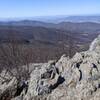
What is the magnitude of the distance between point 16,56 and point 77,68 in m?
11.1

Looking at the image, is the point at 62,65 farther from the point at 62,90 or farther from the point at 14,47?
the point at 14,47

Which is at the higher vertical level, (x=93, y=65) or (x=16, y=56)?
(x=93, y=65)

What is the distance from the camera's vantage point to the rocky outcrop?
32.9 feet

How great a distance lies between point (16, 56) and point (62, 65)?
10.2 m

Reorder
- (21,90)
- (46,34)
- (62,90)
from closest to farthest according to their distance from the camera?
(62,90), (21,90), (46,34)

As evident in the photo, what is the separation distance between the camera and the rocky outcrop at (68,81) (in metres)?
10.0

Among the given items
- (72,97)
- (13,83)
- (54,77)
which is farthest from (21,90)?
(72,97)

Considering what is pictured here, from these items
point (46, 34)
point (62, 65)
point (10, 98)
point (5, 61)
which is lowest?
point (46, 34)

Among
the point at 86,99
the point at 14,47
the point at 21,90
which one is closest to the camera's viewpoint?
the point at 86,99

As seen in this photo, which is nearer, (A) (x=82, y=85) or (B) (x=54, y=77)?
(A) (x=82, y=85)

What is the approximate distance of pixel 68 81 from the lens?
1084cm

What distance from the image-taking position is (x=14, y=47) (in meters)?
21.6

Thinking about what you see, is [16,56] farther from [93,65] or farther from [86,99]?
[86,99]


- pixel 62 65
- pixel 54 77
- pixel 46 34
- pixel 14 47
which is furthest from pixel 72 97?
pixel 46 34
